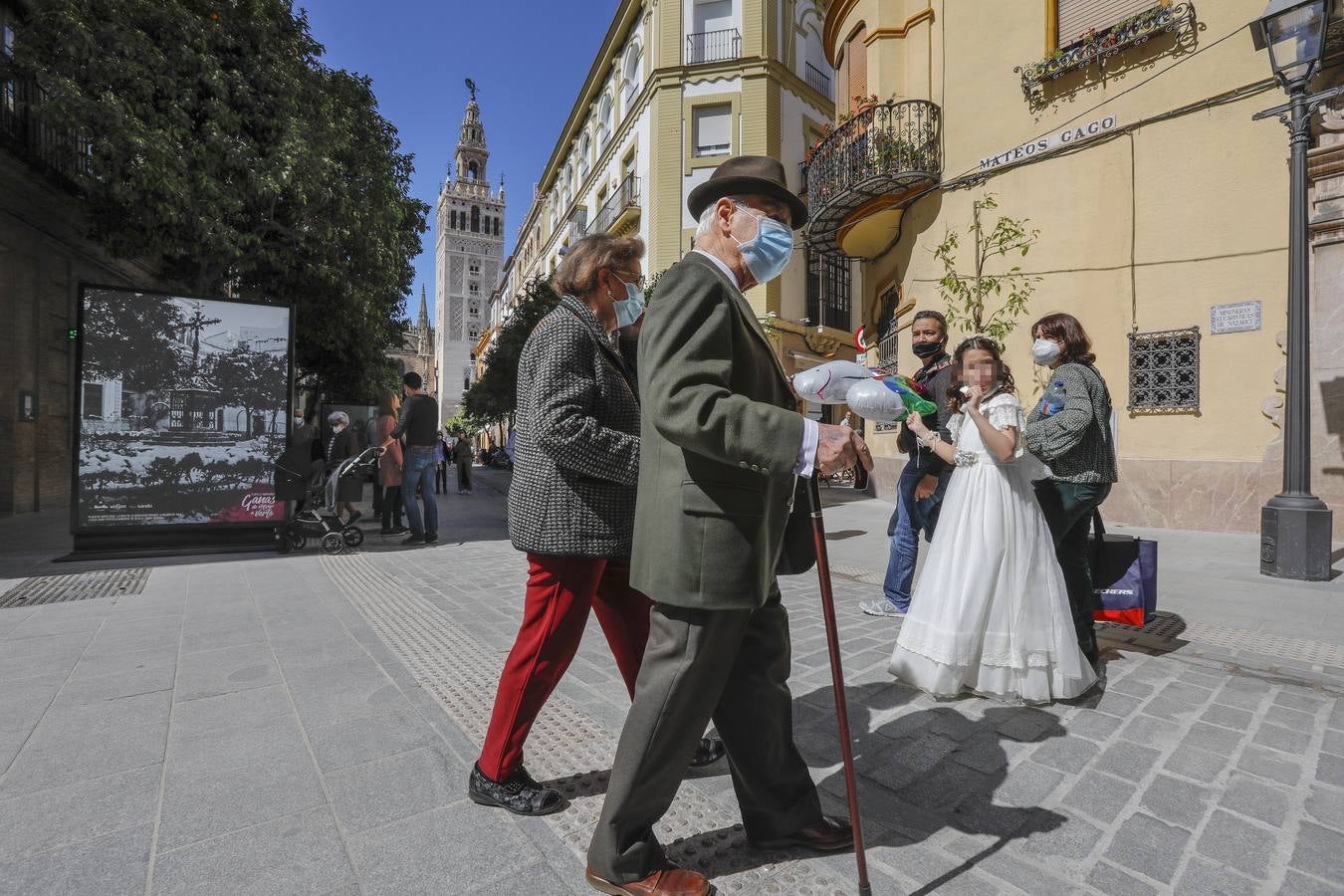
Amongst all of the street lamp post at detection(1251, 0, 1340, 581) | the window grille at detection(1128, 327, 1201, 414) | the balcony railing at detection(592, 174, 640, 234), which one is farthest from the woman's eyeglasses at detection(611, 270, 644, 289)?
the balcony railing at detection(592, 174, 640, 234)

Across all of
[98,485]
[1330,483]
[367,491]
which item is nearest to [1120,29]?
[1330,483]

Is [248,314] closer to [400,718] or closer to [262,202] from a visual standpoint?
[262,202]

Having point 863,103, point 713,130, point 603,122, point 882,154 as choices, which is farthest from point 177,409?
point 603,122

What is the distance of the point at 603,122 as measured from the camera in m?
28.9

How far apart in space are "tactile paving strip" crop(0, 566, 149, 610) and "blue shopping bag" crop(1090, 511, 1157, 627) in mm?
6898

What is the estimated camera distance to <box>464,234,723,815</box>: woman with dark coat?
6.63ft

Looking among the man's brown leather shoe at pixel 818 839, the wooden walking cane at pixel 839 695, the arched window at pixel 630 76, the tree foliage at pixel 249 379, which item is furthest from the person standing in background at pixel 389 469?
the arched window at pixel 630 76

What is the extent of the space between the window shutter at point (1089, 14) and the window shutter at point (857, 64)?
137 inches

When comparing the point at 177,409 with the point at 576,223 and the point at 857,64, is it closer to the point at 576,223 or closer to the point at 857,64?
the point at 857,64

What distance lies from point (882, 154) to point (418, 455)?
9061 millimetres

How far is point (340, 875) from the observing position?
181cm

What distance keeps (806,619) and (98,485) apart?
740 centimetres

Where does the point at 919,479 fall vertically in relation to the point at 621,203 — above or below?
below

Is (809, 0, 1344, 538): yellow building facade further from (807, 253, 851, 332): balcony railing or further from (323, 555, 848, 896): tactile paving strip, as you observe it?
(807, 253, 851, 332): balcony railing
